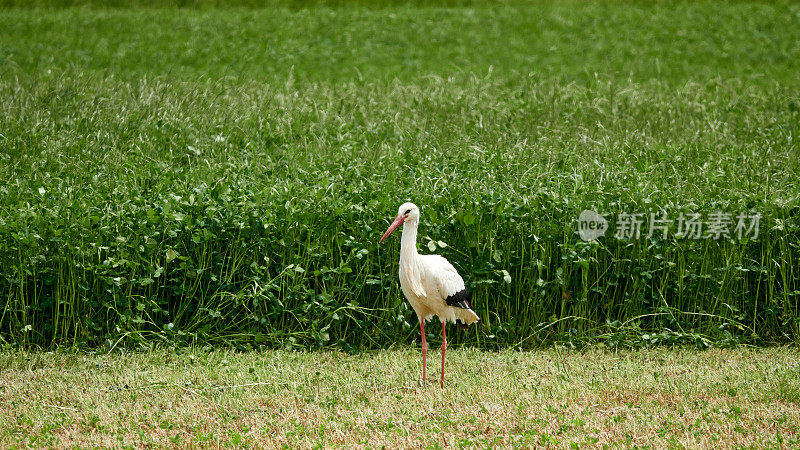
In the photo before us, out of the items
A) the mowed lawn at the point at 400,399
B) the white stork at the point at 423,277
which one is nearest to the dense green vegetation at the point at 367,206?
the mowed lawn at the point at 400,399

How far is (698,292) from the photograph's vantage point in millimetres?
6836

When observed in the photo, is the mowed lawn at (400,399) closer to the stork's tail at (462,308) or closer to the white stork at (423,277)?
the stork's tail at (462,308)

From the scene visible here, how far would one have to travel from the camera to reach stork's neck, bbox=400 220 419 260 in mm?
5785

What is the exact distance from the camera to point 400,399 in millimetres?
5539

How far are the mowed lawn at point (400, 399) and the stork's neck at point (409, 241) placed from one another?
95 centimetres

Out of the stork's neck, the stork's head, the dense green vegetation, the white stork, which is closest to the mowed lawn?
the dense green vegetation

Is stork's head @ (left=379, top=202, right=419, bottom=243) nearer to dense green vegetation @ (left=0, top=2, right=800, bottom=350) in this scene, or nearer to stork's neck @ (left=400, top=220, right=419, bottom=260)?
stork's neck @ (left=400, top=220, right=419, bottom=260)

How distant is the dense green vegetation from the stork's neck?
33.9 inches

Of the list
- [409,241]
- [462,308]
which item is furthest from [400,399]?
[409,241]

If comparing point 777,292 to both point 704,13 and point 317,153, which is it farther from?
point 704,13

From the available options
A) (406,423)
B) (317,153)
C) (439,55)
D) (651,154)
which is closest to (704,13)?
(439,55)

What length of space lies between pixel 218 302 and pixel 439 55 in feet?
44.3

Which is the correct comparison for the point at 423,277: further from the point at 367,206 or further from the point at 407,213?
the point at 367,206

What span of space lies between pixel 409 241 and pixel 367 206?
3.74ft
